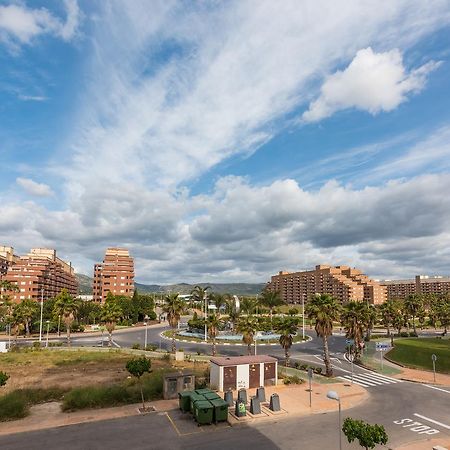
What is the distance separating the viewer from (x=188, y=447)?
22281mm

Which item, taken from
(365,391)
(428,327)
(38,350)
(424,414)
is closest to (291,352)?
(365,391)

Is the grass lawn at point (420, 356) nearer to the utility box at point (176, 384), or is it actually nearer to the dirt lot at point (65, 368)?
the dirt lot at point (65, 368)

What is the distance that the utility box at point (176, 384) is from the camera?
32.4 meters

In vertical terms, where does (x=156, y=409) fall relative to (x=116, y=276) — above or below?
below

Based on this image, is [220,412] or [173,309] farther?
[173,309]

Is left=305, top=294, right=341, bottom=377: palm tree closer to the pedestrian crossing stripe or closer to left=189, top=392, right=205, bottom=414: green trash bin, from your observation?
the pedestrian crossing stripe

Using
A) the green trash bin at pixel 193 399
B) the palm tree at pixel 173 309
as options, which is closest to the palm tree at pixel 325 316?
the green trash bin at pixel 193 399

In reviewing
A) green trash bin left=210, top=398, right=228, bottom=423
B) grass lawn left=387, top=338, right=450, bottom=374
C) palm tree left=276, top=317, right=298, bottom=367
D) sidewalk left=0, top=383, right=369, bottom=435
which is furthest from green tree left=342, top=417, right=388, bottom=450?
grass lawn left=387, top=338, right=450, bottom=374

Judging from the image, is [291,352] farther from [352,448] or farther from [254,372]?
[352,448]

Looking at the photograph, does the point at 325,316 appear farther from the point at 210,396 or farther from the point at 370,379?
the point at 210,396

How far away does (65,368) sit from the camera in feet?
148

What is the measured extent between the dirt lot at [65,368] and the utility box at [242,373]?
8.98 meters

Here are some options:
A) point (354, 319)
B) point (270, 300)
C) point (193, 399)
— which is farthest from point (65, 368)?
point (270, 300)

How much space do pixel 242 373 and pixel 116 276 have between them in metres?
143
